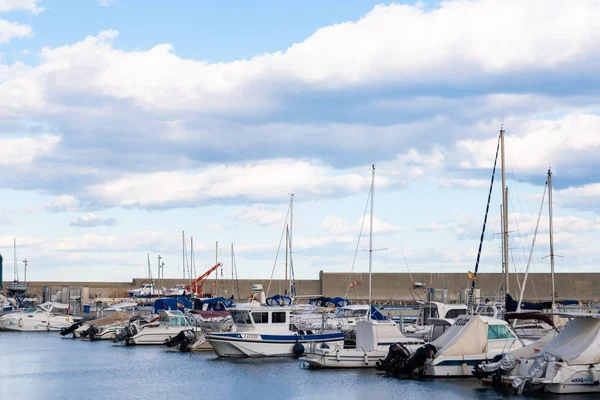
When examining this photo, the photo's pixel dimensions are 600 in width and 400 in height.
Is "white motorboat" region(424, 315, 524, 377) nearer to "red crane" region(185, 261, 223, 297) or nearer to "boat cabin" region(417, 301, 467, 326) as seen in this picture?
"boat cabin" region(417, 301, 467, 326)

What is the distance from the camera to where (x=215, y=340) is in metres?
40.1

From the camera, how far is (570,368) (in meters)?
26.4

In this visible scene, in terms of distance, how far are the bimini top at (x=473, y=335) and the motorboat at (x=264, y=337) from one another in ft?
29.1

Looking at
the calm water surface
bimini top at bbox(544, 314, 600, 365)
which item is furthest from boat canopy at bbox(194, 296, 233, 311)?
bimini top at bbox(544, 314, 600, 365)

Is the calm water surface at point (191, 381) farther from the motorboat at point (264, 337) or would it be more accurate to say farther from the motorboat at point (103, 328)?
the motorboat at point (103, 328)

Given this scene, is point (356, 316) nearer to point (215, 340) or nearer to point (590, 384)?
point (215, 340)

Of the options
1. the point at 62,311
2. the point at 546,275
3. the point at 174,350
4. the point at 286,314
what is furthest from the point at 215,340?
the point at 546,275

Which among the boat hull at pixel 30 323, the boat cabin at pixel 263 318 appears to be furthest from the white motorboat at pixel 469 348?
the boat hull at pixel 30 323

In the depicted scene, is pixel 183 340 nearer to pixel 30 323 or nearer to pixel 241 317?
pixel 241 317

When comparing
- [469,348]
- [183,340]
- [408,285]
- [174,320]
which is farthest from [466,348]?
[408,285]

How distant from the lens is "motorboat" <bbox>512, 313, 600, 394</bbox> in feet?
86.2

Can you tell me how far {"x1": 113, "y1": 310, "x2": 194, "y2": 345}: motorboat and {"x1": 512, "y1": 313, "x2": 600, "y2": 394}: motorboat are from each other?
2597 cm

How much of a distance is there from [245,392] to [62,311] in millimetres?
51891

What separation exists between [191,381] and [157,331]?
1687 cm
